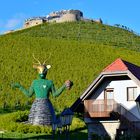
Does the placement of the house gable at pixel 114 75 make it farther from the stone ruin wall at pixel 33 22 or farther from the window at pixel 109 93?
the stone ruin wall at pixel 33 22

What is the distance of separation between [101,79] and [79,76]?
81.3ft

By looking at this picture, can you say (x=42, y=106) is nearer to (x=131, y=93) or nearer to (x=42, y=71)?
(x=42, y=71)

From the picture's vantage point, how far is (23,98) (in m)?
50.6

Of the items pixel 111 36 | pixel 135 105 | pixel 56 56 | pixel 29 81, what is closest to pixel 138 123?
pixel 135 105

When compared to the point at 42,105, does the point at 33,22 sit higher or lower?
higher

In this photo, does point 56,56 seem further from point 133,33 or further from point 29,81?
point 133,33

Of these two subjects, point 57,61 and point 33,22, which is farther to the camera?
point 33,22

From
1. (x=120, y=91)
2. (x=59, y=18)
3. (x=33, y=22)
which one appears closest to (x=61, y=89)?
(x=120, y=91)

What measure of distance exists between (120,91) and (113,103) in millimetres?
1021

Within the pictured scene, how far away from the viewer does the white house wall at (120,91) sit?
109ft

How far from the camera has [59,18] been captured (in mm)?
126875

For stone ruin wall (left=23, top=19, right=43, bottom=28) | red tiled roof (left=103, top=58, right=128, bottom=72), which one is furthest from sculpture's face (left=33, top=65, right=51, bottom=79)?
stone ruin wall (left=23, top=19, right=43, bottom=28)

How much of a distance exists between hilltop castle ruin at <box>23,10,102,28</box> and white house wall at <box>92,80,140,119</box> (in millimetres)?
88831

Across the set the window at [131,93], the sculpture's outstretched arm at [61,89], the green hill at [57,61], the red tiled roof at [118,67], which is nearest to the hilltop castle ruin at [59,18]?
the green hill at [57,61]
